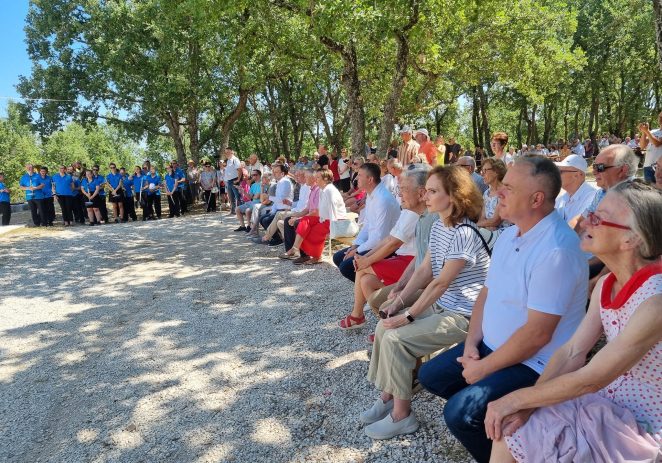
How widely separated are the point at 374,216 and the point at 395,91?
585 cm

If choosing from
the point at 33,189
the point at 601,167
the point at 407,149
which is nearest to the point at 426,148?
the point at 407,149

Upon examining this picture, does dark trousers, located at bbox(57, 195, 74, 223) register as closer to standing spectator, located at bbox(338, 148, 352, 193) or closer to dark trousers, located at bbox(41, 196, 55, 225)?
dark trousers, located at bbox(41, 196, 55, 225)

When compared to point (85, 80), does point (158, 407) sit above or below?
below

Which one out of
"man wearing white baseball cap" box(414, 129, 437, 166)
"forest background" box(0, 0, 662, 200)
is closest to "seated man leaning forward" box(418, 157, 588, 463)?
"forest background" box(0, 0, 662, 200)

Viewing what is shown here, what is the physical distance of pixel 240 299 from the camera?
582 cm

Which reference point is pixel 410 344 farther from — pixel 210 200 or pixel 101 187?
pixel 210 200

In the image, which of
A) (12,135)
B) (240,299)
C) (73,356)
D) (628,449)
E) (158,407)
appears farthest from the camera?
(12,135)

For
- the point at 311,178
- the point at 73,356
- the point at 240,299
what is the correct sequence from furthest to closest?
1. the point at 311,178
2. the point at 240,299
3. the point at 73,356

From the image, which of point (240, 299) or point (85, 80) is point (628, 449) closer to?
point (240, 299)

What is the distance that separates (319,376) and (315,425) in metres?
0.66

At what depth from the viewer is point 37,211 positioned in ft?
48.7

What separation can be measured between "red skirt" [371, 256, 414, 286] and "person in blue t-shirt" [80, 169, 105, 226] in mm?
13515

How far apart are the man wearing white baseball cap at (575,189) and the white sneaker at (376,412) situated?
228 cm

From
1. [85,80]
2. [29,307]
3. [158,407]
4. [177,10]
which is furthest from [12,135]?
[158,407]
